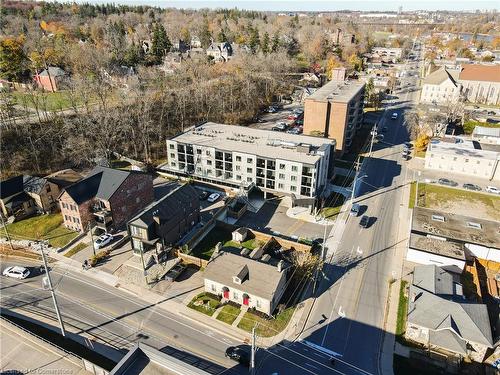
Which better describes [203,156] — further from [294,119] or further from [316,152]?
[294,119]

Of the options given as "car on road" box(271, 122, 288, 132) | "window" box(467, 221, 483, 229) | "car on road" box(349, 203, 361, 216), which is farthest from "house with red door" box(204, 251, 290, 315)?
"car on road" box(271, 122, 288, 132)

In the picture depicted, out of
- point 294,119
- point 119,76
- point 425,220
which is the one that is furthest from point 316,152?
point 119,76

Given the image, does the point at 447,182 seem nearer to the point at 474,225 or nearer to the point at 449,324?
the point at 474,225

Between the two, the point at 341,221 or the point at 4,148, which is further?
the point at 4,148

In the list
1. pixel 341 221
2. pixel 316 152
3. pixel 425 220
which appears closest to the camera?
pixel 425 220

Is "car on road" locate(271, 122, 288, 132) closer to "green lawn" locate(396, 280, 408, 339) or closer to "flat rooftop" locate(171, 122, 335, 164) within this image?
"flat rooftop" locate(171, 122, 335, 164)

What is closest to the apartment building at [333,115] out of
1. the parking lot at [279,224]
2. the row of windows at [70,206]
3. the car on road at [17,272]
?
the parking lot at [279,224]
